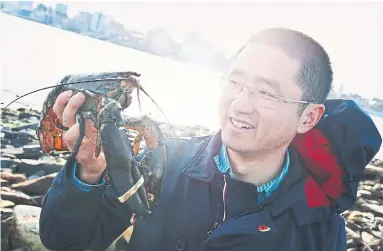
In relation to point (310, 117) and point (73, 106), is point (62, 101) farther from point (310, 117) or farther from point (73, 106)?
point (310, 117)

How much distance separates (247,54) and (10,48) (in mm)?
5325

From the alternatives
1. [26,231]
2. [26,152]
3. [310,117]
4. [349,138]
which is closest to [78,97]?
[310,117]

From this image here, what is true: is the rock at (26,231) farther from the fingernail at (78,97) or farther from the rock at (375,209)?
the rock at (375,209)

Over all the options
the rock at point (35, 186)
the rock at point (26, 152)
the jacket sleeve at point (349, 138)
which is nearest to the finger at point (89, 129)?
the jacket sleeve at point (349, 138)

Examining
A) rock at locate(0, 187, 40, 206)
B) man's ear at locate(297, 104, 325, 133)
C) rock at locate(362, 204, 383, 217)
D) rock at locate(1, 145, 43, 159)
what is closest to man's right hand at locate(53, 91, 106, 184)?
man's ear at locate(297, 104, 325, 133)

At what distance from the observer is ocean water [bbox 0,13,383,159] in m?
1.99

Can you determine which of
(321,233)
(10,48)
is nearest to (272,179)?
(321,233)

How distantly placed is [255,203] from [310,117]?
1.17ft

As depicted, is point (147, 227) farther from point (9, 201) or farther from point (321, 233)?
point (9, 201)

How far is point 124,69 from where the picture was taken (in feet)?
4.17

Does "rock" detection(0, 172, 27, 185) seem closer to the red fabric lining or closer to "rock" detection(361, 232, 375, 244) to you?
the red fabric lining

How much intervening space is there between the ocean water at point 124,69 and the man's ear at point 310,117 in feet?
1.06

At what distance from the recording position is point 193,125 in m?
2.60

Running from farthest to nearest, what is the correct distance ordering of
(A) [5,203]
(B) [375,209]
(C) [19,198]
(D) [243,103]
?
(B) [375,209], (C) [19,198], (A) [5,203], (D) [243,103]
